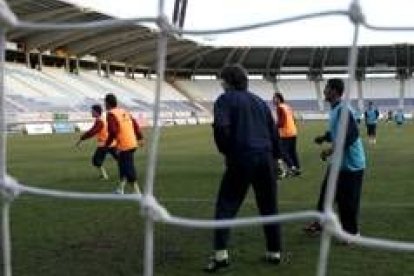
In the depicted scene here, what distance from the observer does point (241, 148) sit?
7383 millimetres

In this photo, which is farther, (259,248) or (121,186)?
(121,186)

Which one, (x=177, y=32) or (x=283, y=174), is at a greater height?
(x=177, y=32)

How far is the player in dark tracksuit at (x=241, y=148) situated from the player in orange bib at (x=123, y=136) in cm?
546

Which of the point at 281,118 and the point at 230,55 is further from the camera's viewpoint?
the point at 230,55

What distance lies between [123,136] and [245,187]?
5.64m

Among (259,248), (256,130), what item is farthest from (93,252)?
(256,130)

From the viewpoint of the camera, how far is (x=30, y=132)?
4600 cm

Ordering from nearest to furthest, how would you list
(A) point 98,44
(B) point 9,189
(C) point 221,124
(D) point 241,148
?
(B) point 9,189
(C) point 221,124
(D) point 241,148
(A) point 98,44

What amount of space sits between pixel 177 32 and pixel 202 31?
0.12m

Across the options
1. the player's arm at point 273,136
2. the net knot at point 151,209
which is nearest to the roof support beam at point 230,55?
the player's arm at point 273,136

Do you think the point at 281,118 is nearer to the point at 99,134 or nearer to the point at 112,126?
the point at 99,134

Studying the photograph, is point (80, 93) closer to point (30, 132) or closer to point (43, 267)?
point (30, 132)

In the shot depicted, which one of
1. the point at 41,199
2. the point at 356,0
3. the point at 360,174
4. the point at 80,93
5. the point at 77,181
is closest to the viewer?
the point at 356,0

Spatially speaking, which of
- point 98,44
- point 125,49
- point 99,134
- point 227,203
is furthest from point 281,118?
point 98,44
